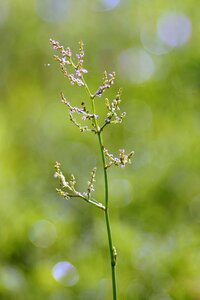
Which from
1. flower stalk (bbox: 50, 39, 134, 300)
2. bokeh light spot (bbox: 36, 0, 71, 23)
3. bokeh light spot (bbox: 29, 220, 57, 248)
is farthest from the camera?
bokeh light spot (bbox: 36, 0, 71, 23)

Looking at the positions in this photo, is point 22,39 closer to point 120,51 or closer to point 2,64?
point 2,64

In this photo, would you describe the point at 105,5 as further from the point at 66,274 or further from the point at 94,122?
the point at 94,122

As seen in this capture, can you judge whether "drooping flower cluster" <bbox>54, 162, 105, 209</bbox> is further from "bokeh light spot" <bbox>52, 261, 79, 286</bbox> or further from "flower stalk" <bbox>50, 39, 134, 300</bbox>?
"bokeh light spot" <bbox>52, 261, 79, 286</bbox>

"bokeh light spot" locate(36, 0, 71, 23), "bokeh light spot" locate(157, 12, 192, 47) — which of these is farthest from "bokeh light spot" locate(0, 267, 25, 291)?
"bokeh light spot" locate(36, 0, 71, 23)

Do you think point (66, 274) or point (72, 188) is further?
point (66, 274)

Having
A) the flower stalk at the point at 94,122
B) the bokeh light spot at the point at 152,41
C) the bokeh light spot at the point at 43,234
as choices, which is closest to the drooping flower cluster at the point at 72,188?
the flower stalk at the point at 94,122

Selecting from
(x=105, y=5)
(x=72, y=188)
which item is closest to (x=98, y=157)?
(x=105, y=5)

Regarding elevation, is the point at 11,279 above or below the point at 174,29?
below
